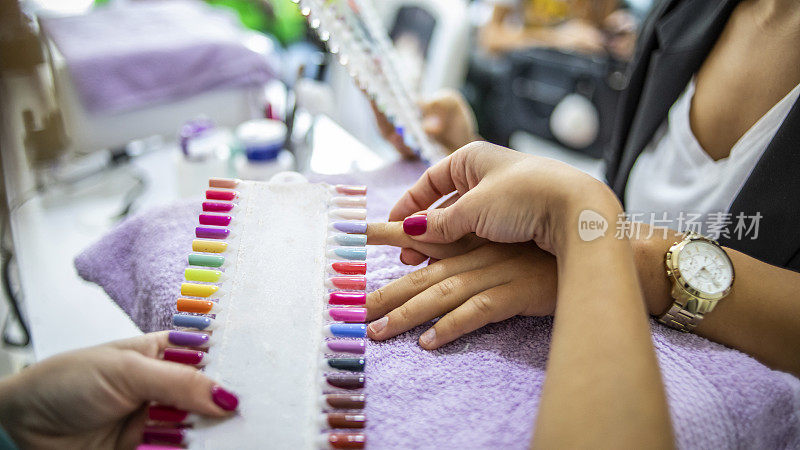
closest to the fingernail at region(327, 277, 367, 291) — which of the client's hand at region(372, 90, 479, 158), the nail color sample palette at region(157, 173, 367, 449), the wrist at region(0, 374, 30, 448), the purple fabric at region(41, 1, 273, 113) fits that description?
the nail color sample palette at region(157, 173, 367, 449)

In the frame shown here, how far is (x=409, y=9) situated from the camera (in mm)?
1336

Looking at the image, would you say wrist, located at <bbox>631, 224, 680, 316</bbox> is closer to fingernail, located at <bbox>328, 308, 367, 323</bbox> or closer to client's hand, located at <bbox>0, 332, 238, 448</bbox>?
fingernail, located at <bbox>328, 308, 367, 323</bbox>

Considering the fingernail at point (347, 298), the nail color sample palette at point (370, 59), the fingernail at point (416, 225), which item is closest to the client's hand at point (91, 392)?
the fingernail at point (347, 298)

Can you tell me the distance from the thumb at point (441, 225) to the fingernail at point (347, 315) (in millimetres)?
97

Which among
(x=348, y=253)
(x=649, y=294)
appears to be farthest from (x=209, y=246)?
(x=649, y=294)

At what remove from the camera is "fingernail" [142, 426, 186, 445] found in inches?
12.0

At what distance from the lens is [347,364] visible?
0.35 metres

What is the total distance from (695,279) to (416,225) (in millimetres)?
246

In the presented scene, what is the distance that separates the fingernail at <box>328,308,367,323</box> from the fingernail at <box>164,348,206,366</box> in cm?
10

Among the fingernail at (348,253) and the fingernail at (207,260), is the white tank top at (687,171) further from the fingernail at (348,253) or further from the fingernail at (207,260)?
the fingernail at (207,260)

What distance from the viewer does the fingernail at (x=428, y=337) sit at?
0.40 meters

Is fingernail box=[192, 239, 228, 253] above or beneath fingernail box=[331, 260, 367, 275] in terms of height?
above

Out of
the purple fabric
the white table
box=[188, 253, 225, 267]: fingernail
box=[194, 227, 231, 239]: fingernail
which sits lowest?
the white table

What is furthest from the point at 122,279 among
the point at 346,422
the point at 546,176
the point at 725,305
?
the point at 725,305
